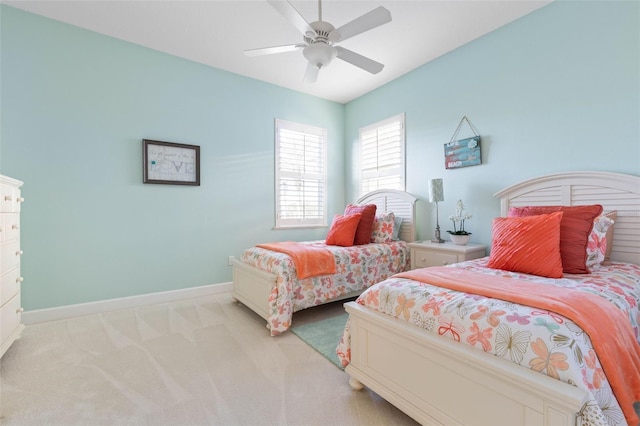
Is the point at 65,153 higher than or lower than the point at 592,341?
higher

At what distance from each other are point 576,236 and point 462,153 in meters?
1.56

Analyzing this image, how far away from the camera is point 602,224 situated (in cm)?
203

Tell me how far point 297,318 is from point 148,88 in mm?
2944

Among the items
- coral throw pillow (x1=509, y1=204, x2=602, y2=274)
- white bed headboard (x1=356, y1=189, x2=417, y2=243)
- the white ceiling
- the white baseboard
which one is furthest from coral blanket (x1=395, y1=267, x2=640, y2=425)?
the white baseboard

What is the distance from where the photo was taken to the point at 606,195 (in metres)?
2.21

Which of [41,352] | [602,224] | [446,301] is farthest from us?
[41,352]

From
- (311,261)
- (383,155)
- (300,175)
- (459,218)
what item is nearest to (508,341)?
(311,261)

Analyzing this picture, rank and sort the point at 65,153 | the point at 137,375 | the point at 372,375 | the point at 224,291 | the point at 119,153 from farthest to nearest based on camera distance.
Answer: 1. the point at 224,291
2. the point at 119,153
3. the point at 65,153
4. the point at 137,375
5. the point at 372,375

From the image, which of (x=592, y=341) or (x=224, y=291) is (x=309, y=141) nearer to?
(x=224, y=291)

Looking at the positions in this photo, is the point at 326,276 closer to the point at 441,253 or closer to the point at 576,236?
the point at 441,253

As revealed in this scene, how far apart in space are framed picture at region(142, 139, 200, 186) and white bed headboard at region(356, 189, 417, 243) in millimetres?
2352

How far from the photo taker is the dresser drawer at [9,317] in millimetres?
1953

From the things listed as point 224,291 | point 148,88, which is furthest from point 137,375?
point 148,88

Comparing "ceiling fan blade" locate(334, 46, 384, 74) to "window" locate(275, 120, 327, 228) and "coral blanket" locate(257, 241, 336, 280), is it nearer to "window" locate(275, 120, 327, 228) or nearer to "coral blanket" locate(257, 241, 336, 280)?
"coral blanket" locate(257, 241, 336, 280)
